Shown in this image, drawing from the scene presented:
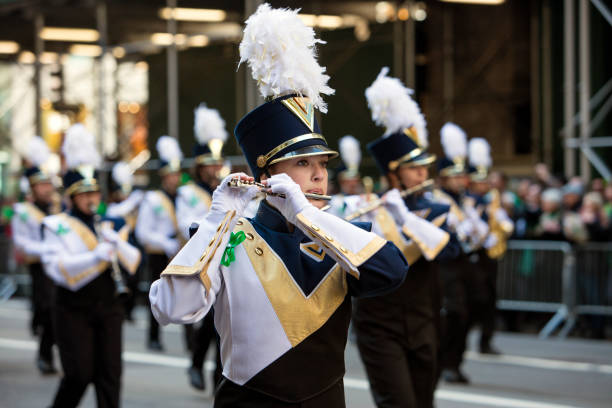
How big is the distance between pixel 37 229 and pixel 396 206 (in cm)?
A: 672

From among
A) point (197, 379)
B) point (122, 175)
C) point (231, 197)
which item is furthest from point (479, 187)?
point (231, 197)

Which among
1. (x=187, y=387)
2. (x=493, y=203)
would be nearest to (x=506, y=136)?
(x=493, y=203)

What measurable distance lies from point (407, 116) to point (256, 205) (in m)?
2.90

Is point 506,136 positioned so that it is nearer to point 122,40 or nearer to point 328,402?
point 122,40

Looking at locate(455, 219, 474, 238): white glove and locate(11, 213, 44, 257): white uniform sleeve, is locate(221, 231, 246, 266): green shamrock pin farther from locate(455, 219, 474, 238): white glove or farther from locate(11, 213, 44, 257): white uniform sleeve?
locate(11, 213, 44, 257): white uniform sleeve

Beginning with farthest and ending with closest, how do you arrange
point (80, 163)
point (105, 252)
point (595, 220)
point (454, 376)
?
point (595, 220) → point (454, 376) → point (80, 163) → point (105, 252)

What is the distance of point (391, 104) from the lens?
275 inches

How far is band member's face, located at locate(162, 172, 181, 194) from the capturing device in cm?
1299

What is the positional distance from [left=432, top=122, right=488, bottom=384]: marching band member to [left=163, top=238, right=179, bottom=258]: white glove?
3.37 m

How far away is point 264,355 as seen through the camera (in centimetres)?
374

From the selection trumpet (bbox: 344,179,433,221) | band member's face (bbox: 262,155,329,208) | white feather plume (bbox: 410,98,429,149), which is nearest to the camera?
band member's face (bbox: 262,155,329,208)

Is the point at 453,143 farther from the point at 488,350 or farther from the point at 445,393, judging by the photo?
the point at 445,393

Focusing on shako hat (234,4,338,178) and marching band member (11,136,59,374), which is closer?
shako hat (234,4,338,178)

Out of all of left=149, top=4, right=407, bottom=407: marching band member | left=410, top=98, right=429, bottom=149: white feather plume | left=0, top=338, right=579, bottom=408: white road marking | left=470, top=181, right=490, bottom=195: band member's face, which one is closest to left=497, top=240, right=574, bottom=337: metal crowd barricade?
left=470, top=181, right=490, bottom=195: band member's face
